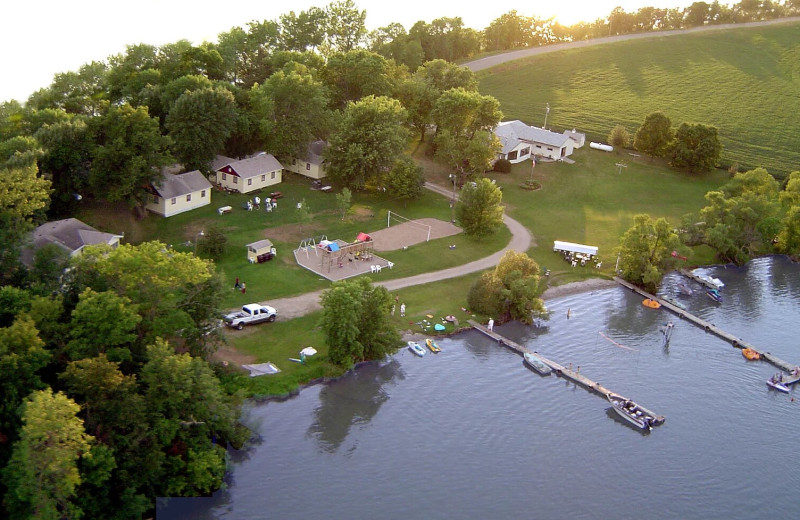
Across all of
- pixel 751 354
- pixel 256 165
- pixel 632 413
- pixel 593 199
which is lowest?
pixel 751 354

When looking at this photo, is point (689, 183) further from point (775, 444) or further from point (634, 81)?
point (775, 444)

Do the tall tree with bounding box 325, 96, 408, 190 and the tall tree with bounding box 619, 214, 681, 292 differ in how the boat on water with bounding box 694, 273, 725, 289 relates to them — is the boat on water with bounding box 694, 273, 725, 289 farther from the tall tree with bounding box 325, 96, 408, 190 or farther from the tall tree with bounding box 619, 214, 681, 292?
the tall tree with bounding box 325, 96, 408, 190

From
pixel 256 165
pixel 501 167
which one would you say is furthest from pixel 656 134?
pixel 256 165

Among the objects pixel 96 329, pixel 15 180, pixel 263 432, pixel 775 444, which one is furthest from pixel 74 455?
pixel 775 444

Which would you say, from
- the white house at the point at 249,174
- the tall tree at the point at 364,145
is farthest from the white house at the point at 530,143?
the white house at the point at 249,174

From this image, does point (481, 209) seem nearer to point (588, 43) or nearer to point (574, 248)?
point (574, 248)

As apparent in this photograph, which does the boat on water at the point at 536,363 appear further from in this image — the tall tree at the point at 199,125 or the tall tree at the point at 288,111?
the tall tree at the point at 199,125

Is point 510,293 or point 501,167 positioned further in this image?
point 501,167
